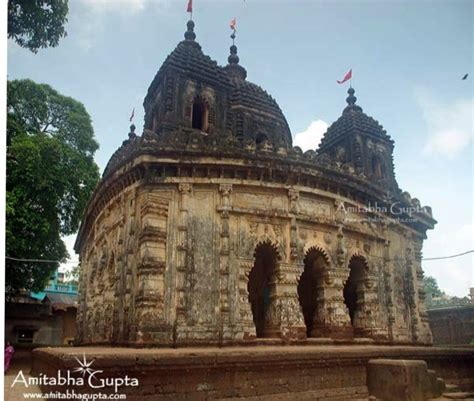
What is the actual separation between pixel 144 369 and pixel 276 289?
5.79m

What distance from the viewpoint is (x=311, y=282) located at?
563 inches

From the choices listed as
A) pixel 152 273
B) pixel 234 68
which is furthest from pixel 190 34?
pixel 152 273

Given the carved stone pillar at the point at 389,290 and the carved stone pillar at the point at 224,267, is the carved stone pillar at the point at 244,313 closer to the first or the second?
the carved stone pillar at the point at 224,267

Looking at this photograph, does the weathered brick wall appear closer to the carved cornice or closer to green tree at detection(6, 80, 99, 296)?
the carved cornice

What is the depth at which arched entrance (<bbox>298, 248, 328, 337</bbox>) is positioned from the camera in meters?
12.3

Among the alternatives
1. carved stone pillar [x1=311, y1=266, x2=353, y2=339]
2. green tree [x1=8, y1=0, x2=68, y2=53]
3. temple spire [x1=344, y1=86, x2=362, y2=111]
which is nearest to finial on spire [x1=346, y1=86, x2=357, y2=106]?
temple spire [x1=344, y1=86, x2=362, y2=111]

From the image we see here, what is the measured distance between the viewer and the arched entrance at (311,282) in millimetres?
12259

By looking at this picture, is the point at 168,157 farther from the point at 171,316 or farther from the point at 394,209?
the point at 394,209

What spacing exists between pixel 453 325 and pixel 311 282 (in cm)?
1549

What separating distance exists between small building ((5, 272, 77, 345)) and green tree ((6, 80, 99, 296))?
16.6 feet

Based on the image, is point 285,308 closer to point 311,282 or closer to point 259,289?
point 259,289

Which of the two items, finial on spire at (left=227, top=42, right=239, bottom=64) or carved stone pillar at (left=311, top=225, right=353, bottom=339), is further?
finial on spire at (left=227, top=42, right=239, bottom=64)

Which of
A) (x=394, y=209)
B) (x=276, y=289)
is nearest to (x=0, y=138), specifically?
(x=276, y=289)

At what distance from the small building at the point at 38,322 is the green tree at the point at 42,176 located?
506 cm
